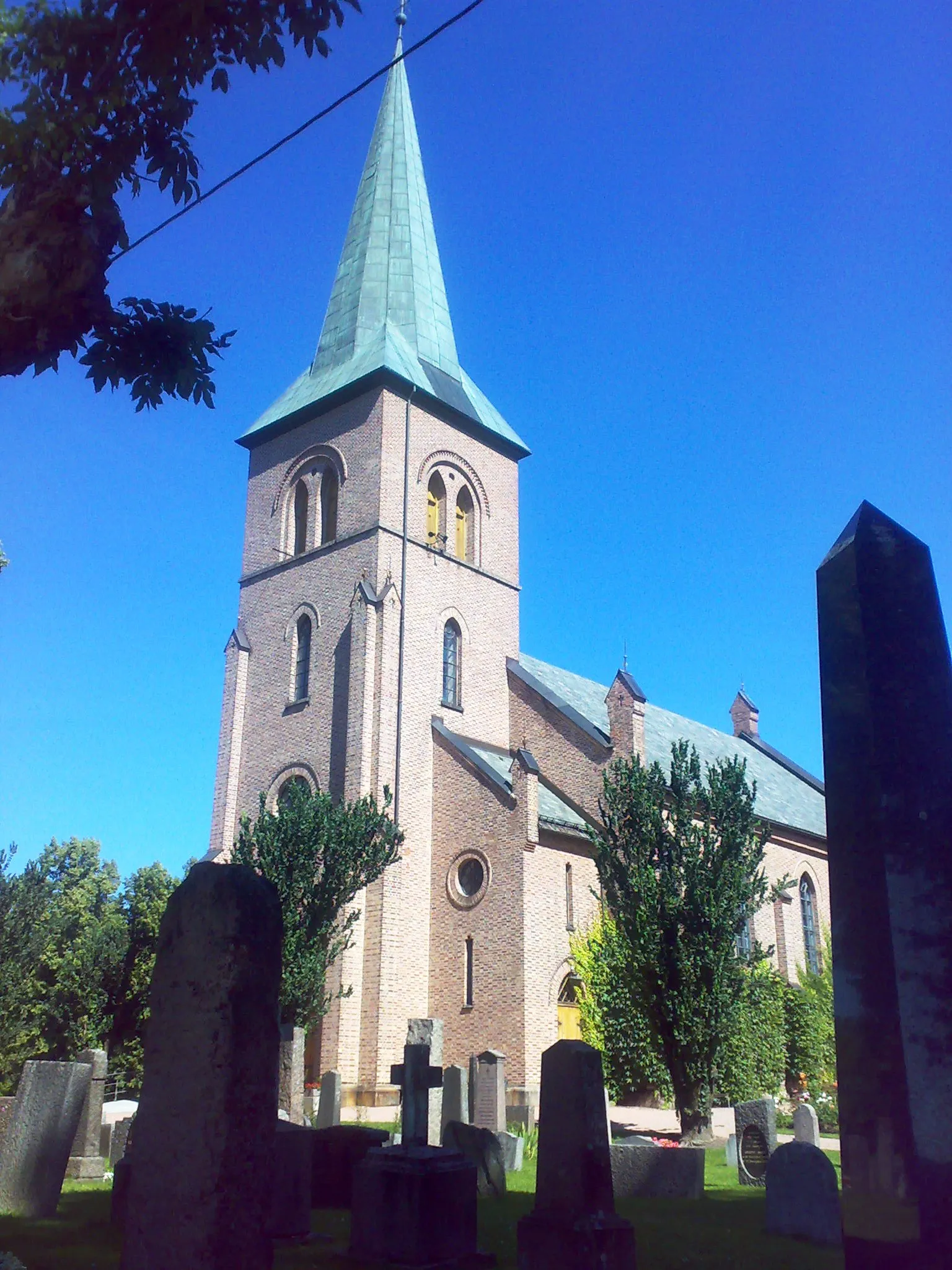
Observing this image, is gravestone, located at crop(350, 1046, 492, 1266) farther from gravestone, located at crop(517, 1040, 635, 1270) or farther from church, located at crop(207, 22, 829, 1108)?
church, located at crop(207, 22, 829, 1108)

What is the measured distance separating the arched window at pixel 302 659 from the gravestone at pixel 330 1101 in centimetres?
1010

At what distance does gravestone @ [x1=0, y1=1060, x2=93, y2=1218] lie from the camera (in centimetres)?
888

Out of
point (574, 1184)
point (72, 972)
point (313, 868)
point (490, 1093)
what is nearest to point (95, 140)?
point (574, 1184)

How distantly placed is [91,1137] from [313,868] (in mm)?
7122

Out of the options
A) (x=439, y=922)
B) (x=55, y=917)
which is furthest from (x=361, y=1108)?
(x=55, y=917)

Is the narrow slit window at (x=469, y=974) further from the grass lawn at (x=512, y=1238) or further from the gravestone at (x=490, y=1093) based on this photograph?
the grass lawn at (x=512, y=1238)

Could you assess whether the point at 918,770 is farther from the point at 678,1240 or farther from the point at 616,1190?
the point at 616,1190

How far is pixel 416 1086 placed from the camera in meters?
9.58

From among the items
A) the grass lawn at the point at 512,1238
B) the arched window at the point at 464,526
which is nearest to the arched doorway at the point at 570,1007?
the grass lawn at the point at 512,1238

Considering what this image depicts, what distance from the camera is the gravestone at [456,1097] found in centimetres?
1555

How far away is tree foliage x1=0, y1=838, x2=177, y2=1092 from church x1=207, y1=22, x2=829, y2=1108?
301 centimetres

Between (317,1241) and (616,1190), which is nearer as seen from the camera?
(317,1241)

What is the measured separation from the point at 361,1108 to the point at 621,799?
336 inches

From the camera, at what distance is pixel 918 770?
192 inches
